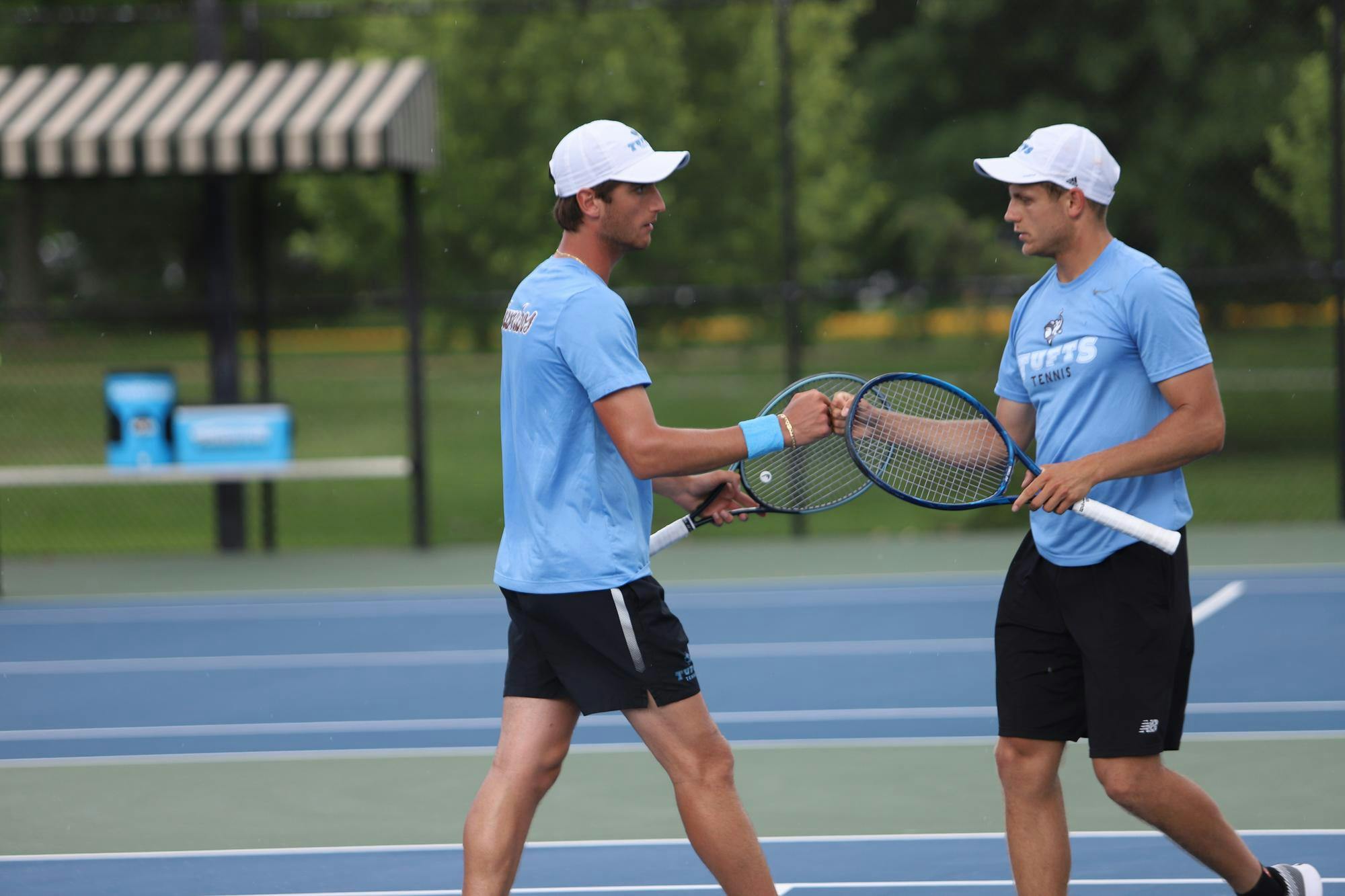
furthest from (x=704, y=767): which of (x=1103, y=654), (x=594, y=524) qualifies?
(x=1103, y=654)

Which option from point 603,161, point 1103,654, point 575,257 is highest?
point 603,161

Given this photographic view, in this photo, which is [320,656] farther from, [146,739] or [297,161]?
[297,161]

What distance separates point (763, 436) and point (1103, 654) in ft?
3.10

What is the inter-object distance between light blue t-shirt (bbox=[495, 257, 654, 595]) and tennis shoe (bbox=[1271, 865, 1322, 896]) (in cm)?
174

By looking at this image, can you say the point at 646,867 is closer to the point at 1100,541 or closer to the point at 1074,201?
the point at 1100,541

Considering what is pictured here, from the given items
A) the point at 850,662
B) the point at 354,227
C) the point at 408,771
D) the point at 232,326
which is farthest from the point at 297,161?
the point at 354,227

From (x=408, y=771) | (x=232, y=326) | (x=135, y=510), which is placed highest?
(x=232, y=326)

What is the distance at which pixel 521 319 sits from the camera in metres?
4.32

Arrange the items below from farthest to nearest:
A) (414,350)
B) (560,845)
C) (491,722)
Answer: (414,350)
(491,722)
(560,845)

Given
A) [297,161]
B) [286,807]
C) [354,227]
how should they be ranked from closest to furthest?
[286,807], [297,161], [354,227]

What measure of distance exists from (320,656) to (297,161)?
14.5 feet

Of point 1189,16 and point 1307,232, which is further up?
point 1189,16

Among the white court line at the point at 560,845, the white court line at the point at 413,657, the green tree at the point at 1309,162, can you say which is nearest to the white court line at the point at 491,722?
the white court line at the point at 413,657

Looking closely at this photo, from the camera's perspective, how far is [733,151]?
78.8 ft
